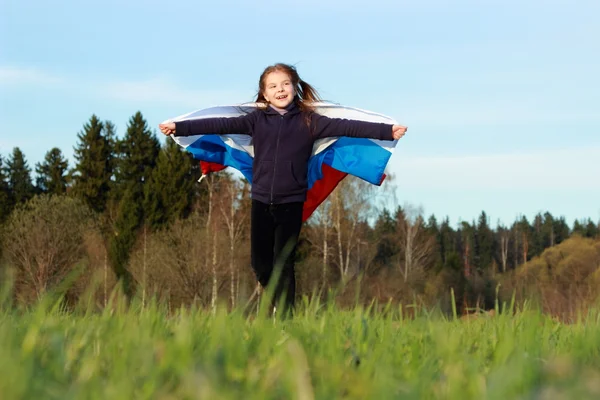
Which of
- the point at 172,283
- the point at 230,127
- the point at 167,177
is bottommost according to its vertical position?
the point at 172,283

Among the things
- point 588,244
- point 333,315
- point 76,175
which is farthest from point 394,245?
point 333,315

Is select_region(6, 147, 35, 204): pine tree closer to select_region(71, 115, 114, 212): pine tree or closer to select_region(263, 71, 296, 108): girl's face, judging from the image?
select_region(71, 115, 114, 212): pine tree

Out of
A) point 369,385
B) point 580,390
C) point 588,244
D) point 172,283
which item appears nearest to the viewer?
point 580,390

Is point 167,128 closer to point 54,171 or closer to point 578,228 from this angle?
point 54,171

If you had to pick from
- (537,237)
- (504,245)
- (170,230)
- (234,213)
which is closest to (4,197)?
(170,230)

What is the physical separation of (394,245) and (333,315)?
6625cm

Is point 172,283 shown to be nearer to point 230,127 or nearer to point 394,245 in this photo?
point 394,245

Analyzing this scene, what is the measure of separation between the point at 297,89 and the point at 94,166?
6173cm

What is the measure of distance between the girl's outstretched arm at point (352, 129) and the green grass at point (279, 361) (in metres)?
3.65

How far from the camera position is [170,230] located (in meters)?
53.6

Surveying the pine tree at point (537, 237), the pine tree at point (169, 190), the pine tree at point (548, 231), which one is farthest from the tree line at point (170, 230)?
the pine tree at point (548, 231)

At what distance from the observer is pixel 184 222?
2042 inches

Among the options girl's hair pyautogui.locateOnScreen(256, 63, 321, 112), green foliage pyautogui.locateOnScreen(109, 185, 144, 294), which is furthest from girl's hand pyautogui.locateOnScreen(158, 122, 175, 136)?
green foliage pyautogui.locateOnScreen(109, 185, 144, 294)

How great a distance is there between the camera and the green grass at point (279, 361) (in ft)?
7.47
